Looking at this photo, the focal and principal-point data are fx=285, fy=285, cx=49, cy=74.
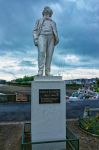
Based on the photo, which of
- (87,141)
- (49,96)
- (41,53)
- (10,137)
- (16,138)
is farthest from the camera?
(10,137)

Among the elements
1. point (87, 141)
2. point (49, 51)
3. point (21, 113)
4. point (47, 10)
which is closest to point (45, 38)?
point (49, 51)

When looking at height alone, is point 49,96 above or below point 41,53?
below

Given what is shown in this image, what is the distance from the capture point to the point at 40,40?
34.2 feet

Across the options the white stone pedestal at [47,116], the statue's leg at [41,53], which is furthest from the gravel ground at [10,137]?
the statue's leg at [41,53]

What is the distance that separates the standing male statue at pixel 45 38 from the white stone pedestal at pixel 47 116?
2.34 ft

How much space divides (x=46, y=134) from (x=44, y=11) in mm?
4487

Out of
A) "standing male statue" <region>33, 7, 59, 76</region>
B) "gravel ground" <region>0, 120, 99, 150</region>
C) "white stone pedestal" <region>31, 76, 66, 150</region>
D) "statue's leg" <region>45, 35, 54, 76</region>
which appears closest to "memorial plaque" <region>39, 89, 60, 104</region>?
"white stone pedestal" <region>31, 76, 66, 150</region>

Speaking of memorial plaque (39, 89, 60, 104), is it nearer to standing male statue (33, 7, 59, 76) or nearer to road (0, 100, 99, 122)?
standing male statue (33, 7, 59, 76)

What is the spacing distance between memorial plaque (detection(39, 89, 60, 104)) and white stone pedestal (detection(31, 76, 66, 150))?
0.23 feet

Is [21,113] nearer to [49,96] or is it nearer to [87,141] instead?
[87,141]

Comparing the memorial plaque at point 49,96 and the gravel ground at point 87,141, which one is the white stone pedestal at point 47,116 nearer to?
the memorial plaque at point 49,96

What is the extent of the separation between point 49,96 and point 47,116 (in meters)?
0.70

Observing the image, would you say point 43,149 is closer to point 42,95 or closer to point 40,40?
point 42,95

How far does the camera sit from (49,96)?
32.4 feet
